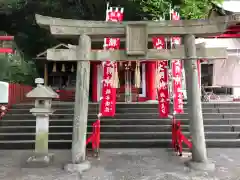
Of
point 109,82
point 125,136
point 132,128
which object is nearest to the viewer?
point 109,82

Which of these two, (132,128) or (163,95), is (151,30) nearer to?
(163,95)

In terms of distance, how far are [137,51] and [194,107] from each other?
84.5 inches

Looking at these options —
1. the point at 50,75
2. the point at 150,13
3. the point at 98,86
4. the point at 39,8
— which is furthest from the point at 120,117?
the point at 39,8

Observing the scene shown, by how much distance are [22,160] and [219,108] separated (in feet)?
26.2

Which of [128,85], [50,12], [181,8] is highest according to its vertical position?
[50,12]

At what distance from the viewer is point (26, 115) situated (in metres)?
10.0

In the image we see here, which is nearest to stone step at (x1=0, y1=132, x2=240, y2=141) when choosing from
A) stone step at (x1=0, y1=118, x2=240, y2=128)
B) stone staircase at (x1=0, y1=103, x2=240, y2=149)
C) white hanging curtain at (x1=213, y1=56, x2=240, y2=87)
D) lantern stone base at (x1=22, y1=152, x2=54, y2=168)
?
stone staircase at (x1=0, y1=103, x2=240, y2=149)

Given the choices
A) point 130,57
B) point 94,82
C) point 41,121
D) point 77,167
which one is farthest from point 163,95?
point 94,82

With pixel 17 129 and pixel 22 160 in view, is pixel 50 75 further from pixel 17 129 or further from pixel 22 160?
pixel 22 160

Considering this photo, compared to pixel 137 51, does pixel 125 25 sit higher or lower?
higher

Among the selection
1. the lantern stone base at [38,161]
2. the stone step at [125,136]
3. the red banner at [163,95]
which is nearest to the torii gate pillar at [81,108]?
the lantern stone base at [38,161]

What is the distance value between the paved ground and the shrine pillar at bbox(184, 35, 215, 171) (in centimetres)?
47

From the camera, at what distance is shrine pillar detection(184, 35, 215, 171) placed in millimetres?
6254

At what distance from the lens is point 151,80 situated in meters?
14.2
